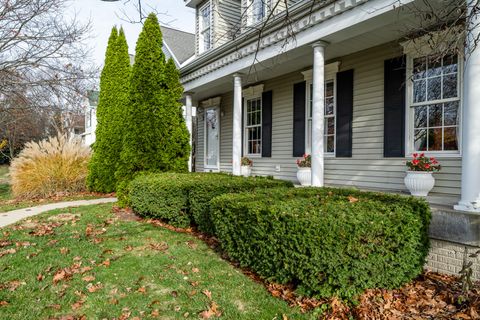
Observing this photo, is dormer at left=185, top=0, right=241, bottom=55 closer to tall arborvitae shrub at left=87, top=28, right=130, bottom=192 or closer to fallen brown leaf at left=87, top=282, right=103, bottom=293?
tall arborvitae shrub at left=87, top=28, right=130, bottom=192

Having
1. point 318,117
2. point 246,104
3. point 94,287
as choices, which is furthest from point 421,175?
point 246,104

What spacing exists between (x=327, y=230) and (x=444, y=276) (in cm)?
190

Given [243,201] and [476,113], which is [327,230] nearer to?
[243,201]

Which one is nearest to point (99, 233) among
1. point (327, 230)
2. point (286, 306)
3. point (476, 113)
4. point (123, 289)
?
point (123, 289)

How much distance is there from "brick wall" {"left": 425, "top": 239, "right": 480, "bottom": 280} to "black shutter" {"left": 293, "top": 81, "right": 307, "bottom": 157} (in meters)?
4.30

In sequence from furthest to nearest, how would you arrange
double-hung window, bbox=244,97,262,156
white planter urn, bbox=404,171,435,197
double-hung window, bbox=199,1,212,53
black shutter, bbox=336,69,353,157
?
double-hung window, bbox=199,1,212,53 → double-hung window, bbox=244,97,262,156 → black shutter, bbox=336,69,353,157 → white planter urn, bbox=404,171,435,197

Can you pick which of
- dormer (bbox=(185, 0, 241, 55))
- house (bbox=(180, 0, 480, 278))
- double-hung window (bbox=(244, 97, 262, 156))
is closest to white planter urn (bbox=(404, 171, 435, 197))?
house (bbox=(180, 0, 480, 278))

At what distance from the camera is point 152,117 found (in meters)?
7.34

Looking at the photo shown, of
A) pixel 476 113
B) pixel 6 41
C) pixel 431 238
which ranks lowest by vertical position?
pixel 431 238

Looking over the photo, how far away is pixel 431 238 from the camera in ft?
12.0

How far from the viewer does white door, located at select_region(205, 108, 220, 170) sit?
453 inches

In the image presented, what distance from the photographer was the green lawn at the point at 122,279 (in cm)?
281

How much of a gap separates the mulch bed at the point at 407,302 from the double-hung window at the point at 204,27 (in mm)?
9287

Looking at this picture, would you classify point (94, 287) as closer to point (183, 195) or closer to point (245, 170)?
point (183, 195)
